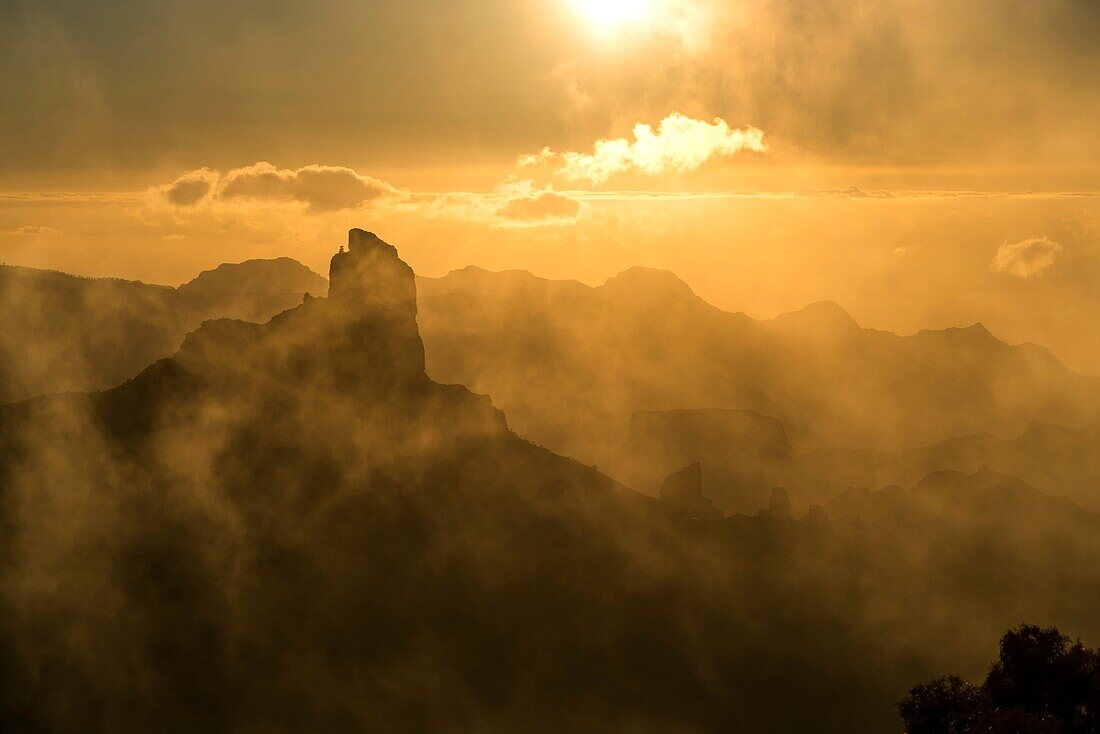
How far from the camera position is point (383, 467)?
11956cm

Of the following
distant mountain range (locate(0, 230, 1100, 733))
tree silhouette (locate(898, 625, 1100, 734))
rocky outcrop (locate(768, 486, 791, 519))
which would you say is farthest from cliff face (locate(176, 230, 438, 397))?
tree silhouette (locate(898, 625, 1100, 734))

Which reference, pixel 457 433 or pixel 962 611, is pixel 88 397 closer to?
pixel 457 433

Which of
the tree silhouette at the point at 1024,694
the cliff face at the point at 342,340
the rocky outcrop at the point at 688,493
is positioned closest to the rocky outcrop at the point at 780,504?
the rocky outcrop at the point at 688,493

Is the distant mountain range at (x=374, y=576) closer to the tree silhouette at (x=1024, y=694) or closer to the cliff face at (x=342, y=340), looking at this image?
the cliff face at (x=342, y=340)

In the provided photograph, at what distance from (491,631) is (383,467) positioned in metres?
28.9

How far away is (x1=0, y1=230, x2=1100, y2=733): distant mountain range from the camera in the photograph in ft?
302

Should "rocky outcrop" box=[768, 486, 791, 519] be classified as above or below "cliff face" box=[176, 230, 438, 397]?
below

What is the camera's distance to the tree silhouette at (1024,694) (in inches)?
1594

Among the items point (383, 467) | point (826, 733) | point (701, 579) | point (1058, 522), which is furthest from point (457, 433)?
point (1058, 522)

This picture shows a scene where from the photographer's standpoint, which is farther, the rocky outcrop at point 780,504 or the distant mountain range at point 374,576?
the rocky outcrop at point 780,504

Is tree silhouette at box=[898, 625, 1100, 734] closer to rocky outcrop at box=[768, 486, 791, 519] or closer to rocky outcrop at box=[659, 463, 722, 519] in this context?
rocky outcrop at box=[659, 463, 722, 519]

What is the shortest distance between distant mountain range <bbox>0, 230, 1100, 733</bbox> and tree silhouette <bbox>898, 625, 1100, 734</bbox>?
2309 inches

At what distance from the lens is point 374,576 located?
107 metres

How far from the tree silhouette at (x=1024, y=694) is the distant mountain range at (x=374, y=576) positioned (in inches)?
2309
